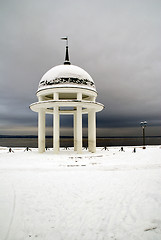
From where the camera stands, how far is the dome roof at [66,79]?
23.9 m

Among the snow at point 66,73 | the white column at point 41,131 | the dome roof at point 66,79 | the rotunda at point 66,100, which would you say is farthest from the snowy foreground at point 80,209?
the snow at point 66,73

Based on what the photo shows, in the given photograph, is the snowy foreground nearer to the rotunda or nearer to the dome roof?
the rotunda

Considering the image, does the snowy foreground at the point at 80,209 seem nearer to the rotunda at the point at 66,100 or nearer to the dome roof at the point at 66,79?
the rotunda at the point at 66,100

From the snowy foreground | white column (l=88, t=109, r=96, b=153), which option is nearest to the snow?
white column (l=88, t=109, r=96, b=153)

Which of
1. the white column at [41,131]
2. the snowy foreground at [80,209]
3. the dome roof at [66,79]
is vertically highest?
the dome roof at [66,79]

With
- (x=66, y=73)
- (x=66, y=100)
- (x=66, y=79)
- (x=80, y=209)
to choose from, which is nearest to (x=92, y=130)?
(x=66, y=100)

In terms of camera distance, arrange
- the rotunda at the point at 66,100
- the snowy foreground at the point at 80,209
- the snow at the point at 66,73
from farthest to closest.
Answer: the snow at the point at 66,73 < the rotunda at the point at 66,100 < the snowy foreground at the point at 80,209

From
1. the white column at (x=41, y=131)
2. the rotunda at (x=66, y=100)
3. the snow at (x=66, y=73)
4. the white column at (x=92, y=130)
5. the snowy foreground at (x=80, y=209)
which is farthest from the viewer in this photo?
the white column at (x=92, y=130)


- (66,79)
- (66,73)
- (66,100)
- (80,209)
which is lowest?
(80,209)

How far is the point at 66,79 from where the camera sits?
2403cm

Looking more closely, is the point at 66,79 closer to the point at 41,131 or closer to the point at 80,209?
the point at 41,131

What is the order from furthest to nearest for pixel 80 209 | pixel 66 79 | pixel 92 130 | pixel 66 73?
pixel 92 130
pixel 66 73
pixel 66 79
pixel 80 209

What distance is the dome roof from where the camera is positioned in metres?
23.9

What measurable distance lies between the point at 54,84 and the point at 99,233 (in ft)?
71.1
